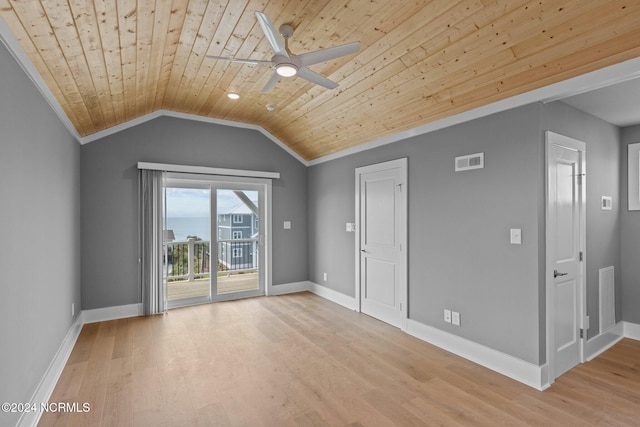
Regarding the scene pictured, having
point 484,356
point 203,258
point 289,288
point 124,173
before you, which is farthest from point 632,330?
point 124,173

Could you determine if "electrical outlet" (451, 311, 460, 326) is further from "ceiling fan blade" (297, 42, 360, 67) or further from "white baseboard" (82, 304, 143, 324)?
"white baseboard" (82, 304, 143, 324)

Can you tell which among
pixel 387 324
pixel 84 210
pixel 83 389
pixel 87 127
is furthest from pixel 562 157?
pixel 84 210

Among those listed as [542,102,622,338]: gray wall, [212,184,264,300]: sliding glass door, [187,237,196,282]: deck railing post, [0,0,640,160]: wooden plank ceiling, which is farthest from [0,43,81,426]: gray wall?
[542,102,622,338]: gray wall

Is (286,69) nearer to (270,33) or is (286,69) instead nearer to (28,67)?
(270,33)

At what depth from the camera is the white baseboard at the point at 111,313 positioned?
14.2 feet

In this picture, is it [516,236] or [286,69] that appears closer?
[286,69]

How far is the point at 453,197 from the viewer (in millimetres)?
3424

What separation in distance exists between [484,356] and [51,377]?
12.9 ft

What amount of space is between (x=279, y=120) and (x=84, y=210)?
9.97ft

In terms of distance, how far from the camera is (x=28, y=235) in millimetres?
2225

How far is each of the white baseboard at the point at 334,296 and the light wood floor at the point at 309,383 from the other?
90 cm

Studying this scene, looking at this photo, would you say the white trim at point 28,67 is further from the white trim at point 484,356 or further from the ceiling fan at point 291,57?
the white trim at point 484,356

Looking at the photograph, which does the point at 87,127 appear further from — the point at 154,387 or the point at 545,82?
the point at 545,82

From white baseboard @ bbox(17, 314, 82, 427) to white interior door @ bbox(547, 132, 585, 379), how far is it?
4071 millimetres
